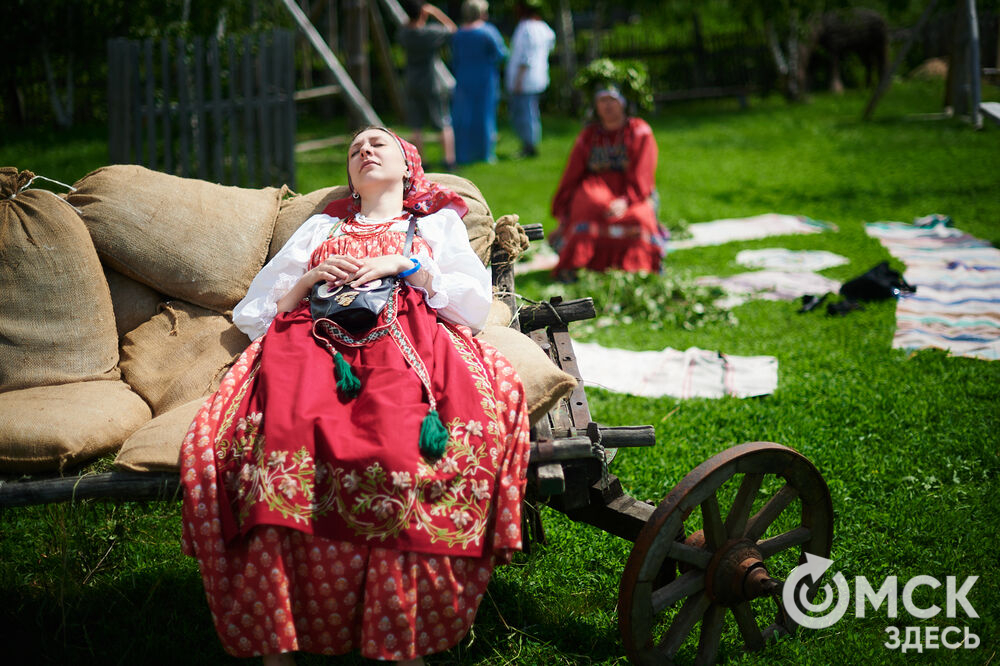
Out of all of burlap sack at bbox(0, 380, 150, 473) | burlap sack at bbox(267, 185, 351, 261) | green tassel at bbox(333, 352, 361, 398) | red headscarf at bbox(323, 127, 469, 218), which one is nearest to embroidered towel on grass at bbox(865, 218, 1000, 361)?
red headscarf at bbox(323, 127, 469, 218)

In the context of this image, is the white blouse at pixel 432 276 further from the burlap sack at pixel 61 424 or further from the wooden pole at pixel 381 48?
the wooden pole at pixel 381 48

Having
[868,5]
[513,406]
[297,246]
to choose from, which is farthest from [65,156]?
[868,5]

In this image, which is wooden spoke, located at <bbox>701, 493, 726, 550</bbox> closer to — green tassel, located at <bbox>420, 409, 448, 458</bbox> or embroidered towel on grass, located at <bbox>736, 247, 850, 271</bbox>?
green tassel, located at <bbox>420, 409, 448, 458</bbox>

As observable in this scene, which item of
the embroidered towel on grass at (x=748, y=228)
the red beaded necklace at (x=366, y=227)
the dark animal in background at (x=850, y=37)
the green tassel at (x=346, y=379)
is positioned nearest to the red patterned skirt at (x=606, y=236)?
the embroidered towel on grass at (x=748, y=228)

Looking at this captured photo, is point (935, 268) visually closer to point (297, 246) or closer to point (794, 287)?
point (794, 287)

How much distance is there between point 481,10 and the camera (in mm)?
12305

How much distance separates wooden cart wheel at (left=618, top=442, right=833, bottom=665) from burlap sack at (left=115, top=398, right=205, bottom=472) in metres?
1.61

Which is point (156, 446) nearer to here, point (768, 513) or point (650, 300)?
point (768, 513)

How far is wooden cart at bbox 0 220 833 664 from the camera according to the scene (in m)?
2.75

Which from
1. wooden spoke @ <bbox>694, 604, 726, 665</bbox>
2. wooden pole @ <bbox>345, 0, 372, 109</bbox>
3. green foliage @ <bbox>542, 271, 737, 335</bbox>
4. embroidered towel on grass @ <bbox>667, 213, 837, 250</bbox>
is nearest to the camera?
wooden spoke @ <bbox>694, 604, 726, 665</bbox>

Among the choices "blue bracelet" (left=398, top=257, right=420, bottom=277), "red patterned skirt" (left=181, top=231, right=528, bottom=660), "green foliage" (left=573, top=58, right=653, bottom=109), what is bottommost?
"red patterned skirt" (left=181, top=231, right=528, bottom=660)

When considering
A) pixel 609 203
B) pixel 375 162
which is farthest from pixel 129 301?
pixel 609 203

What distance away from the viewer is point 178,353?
3.74 metres

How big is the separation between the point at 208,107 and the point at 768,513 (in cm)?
682
